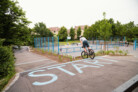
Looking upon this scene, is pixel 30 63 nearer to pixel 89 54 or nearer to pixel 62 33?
pixel 89 54

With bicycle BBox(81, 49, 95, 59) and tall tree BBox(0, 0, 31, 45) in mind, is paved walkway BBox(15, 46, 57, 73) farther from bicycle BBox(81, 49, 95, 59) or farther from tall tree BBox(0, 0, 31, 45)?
bicycle BBox(81, 49, 95, 59)

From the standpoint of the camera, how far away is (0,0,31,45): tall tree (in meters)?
5.79

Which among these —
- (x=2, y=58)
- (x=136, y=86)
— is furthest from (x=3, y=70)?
(x=136, y=86)

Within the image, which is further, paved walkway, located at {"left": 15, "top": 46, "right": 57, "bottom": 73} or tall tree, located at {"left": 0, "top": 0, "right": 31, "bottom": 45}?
paved walkway, located at {"left": 15, "top": 46, "right": 57, "bottom": 73}

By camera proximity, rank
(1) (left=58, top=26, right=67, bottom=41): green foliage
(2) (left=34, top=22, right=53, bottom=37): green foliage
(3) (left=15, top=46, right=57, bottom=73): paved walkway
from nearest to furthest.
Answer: (3) (left=15, top=46, right=57, bottom=73): paved walkway < (2) (left=34, top=22, right=53, bottom=37): green foliage < (1) (left=58, top=26, right=67, bottom=41): green foliage

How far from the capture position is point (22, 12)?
6.54 m

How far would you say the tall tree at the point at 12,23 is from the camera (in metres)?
5.79

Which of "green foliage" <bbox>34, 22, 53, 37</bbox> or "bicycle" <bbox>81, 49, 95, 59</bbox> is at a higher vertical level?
"green foliage" <bbox>34, 22, 53, 37</bbox>

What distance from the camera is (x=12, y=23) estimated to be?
628 centimetres

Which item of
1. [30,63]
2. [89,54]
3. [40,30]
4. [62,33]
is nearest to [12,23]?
[30,63]

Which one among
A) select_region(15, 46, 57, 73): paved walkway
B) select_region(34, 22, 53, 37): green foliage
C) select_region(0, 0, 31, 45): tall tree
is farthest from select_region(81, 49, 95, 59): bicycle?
select_region(34, 22, 53, 37): green foliage

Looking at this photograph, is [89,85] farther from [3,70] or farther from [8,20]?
[8,20]

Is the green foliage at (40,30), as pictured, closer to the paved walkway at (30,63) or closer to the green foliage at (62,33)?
the green foliage at (62,33)

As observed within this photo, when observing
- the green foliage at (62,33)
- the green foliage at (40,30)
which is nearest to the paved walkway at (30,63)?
the green foliage at (40,30)
